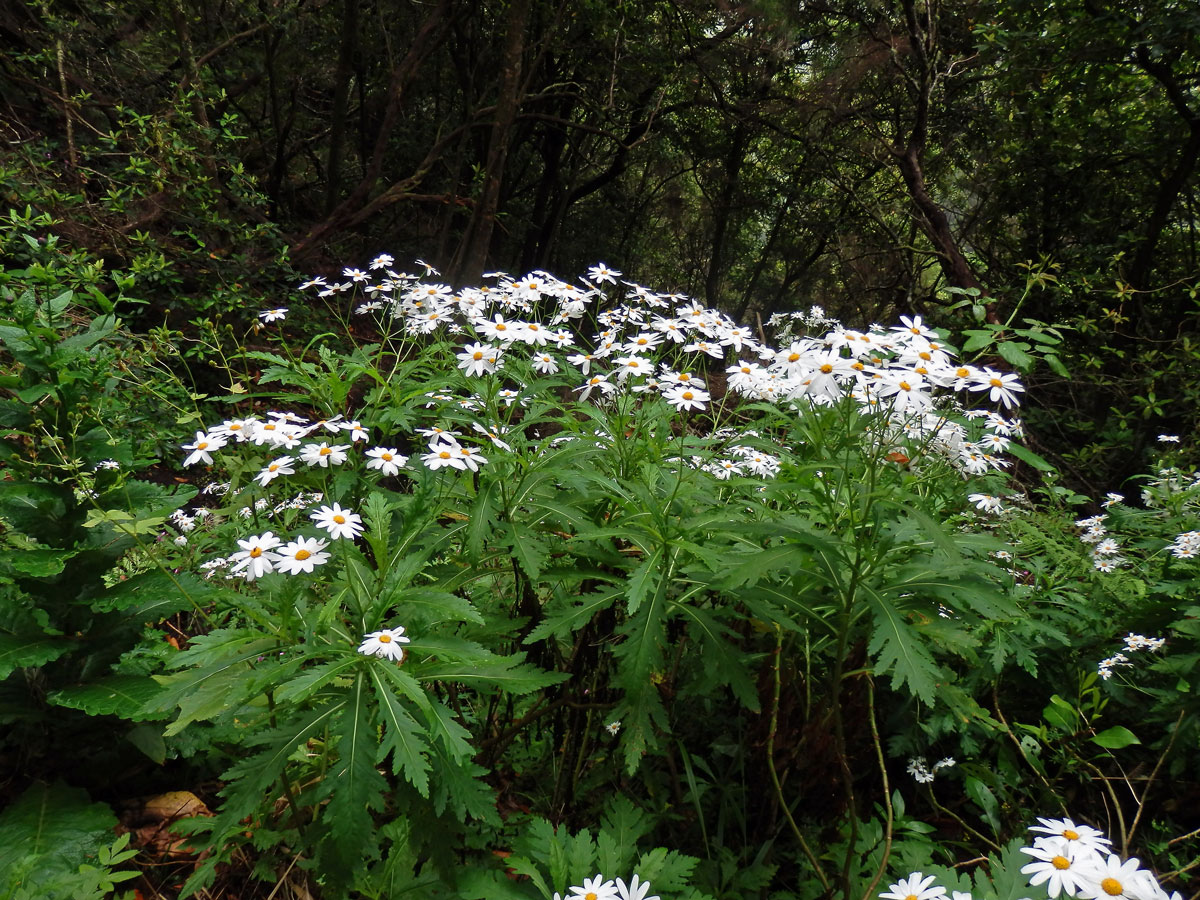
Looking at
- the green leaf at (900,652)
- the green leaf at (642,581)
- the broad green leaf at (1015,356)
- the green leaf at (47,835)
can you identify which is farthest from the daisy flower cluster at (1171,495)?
the green leaf at (47,835)

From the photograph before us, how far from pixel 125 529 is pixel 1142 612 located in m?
3.02

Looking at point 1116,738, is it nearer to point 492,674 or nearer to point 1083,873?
point 1083,873

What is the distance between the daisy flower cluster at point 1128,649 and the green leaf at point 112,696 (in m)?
2.71

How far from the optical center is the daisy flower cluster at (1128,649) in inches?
76.5

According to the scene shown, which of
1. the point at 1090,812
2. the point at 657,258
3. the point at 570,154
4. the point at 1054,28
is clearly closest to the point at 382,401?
the point at 1090,812

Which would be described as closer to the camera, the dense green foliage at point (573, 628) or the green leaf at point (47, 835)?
the dense green foliage at point (573, 628)

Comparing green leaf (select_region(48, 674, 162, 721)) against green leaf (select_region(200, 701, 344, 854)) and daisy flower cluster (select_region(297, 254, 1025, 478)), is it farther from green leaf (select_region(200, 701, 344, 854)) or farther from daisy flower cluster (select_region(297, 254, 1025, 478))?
daisy flower cluster (select_region(297, 254, 1025, 478))

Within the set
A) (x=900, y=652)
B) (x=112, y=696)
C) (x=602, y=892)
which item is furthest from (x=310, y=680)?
(x=900, y=652)

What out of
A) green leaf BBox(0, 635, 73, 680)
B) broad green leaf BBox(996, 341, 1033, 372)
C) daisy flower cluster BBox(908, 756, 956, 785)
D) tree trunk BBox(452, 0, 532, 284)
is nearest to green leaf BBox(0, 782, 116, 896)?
green leaf BBox(0, 635, 73, 680)

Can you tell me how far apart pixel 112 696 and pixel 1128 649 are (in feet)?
9.79

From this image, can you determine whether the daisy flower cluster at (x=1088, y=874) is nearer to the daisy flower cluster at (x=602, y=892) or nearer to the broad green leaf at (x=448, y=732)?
the daisy flower cluster at (x=602, y=892)

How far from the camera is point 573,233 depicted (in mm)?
11211

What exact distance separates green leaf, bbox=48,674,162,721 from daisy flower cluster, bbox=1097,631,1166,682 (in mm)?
2705

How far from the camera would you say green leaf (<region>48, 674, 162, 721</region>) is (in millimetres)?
1633
